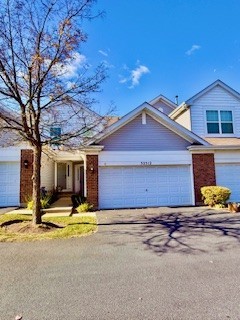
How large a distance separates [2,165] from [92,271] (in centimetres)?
1180

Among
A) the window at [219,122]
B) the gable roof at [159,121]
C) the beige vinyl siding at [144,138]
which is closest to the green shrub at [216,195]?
the gable roof at [159,121]

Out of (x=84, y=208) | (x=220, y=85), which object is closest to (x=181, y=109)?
(x=220, y=85)

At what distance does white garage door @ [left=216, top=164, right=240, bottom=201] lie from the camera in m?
15.2

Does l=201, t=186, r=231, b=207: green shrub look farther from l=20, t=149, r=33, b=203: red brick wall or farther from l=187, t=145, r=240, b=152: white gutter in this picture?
l=20, t=149, r=33, b=203: red brick wall

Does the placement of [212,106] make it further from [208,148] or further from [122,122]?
[122,122]

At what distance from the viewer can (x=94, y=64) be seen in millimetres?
10188

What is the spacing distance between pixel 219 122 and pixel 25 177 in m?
13.1

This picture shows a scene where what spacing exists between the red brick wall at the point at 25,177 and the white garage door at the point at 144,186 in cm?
441

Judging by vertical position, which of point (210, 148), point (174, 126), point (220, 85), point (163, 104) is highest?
point (163, 104)

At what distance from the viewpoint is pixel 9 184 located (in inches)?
586

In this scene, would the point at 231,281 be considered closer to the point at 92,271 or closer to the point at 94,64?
the point at 92,271

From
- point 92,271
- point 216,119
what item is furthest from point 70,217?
point 216,119

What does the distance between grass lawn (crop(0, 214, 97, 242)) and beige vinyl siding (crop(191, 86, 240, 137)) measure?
9984 millimetres

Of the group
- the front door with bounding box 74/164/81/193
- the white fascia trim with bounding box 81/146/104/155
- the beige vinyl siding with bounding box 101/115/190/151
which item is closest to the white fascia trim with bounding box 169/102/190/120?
the beige vinyl siding with bounding box 101/115/190/151
